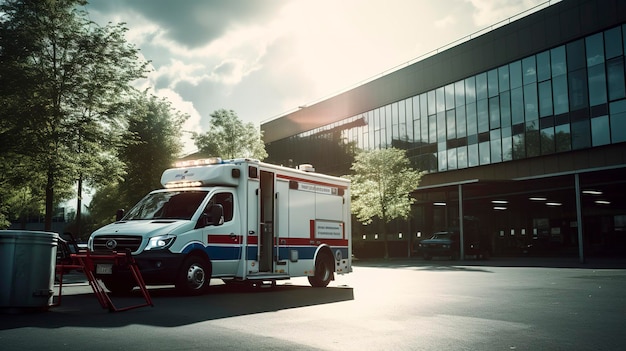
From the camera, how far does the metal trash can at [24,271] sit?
9.01 meters

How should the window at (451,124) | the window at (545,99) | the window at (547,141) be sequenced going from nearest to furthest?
the window at (547,141) → the window at (545,99) → the window at (451,124)

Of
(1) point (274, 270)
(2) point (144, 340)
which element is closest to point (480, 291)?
(1) point (274, 270)

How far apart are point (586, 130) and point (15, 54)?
29076 millimetres

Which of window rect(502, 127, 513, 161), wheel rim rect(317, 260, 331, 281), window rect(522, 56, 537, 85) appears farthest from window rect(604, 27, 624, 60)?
wheel rim rect(317, 260, 331, 281)

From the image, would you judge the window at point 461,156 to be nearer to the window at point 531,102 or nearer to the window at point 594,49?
the window at point 531,102

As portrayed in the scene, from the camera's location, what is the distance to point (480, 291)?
550 inches

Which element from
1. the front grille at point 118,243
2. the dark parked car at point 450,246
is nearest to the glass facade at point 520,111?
the dark parked car at point 450,246

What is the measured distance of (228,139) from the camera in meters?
51.8

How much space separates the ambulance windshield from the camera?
42.1 ft

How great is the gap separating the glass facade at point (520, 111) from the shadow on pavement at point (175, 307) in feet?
81.4

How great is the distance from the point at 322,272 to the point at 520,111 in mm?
26900

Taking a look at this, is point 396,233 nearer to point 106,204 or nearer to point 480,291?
point 106,204

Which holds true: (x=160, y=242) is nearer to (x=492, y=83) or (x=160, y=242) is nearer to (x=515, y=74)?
(x=515, y=74)

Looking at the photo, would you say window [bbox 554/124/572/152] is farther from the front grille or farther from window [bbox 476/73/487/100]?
the front grille
